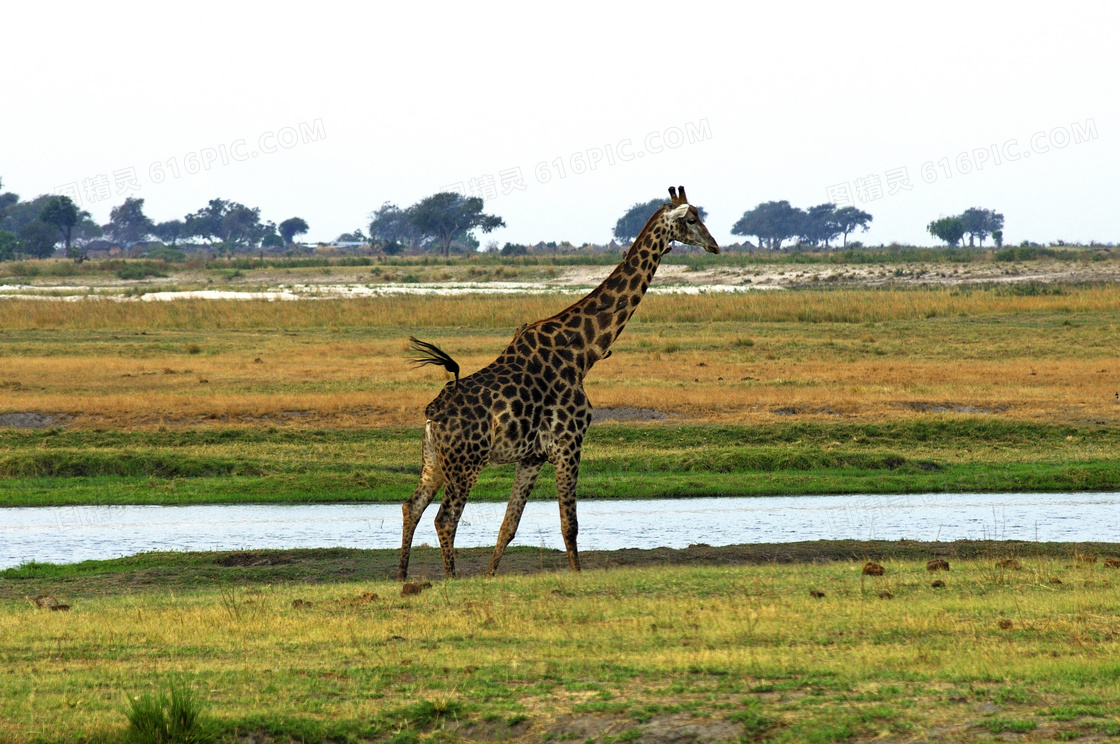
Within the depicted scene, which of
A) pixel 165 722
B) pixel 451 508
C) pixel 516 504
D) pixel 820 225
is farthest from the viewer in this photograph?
pixel 820 225

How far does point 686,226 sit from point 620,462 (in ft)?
28.2

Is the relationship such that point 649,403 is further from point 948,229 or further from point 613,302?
point 948,229

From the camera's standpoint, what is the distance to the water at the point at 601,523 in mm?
15758

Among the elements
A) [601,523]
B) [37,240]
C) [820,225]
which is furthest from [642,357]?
[820,225]

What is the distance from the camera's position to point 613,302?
522 inches

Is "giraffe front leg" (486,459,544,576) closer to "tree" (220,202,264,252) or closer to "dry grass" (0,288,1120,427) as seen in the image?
"dry grass" (0,288,1120,427)

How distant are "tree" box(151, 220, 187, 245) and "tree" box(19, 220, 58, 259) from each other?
44.6 m

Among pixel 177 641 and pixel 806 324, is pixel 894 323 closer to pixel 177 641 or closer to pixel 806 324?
pixel 806 324

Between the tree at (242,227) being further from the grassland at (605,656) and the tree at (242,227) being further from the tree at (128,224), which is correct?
the grassland at (605,656)

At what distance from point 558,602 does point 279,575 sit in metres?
4.18

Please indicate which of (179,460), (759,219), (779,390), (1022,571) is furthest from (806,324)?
(759,219)

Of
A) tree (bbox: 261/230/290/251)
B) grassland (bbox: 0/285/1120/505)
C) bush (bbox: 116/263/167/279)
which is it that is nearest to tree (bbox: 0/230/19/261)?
bush (bbox: 116/263/167/279)

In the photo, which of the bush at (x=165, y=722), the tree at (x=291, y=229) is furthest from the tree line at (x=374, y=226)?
the bush at (x=165, y=722)

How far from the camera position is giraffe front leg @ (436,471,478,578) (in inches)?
466
